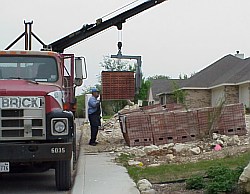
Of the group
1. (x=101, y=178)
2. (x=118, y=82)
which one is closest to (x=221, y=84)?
(x=118, y=82)

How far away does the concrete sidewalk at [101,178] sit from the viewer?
947 centimetres

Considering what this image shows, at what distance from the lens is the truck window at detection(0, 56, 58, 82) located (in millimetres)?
10406

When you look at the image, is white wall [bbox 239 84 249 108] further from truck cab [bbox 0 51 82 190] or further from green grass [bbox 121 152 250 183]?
truck cab [bbox 0 51 82 190]

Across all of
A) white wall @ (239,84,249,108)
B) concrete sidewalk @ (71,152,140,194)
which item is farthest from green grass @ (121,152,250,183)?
white wall @ (239,84,249,108)

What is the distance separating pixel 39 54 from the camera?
1066 cm

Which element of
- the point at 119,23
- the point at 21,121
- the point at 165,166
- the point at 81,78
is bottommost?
the point at 165,166

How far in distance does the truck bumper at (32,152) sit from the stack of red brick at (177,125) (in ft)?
21.3

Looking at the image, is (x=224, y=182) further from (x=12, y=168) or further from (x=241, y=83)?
(x=241, y=83)

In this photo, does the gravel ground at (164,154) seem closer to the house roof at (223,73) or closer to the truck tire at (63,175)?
the truck tire at (63,175)

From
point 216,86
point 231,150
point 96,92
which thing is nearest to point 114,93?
point 96,92

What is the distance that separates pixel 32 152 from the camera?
881 centimetres

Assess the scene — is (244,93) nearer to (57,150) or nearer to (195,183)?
(195,183)

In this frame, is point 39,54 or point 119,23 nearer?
point 39,54

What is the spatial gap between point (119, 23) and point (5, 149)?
10045 millimetres
